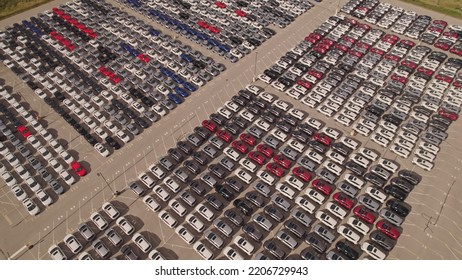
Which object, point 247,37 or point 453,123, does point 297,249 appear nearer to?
point 453,123

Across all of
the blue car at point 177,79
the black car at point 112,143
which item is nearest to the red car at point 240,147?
the blue car at point 177,79

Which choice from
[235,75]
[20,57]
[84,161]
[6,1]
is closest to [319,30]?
[235,75]

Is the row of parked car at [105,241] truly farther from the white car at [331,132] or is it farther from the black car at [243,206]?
the white car at [331,132]

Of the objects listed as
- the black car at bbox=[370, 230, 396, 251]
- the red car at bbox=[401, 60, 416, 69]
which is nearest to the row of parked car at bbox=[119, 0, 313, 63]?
the red car at bbox=[401, 60, 416, 69]

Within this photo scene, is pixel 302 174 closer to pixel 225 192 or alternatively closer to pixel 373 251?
pixel 225 192

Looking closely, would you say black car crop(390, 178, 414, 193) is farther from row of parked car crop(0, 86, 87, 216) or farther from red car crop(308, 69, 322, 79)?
row of parked car crop(0, 86, 87, 216)
